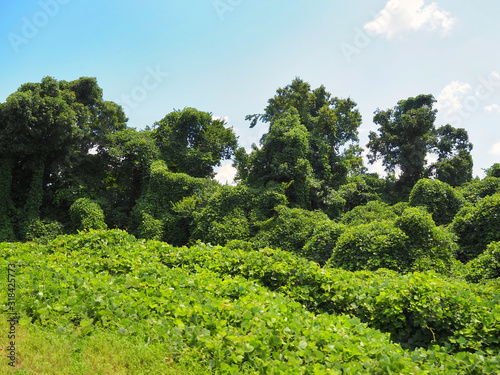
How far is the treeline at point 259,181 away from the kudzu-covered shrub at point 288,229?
0.14 ft

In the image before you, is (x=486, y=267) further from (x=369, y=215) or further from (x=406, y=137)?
(x=406, y=137)

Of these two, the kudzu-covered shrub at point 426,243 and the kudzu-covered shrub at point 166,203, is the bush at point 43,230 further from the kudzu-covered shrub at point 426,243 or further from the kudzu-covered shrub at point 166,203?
the kudzu-covered shrub at point 426,243

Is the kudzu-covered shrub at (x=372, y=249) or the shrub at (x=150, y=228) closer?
the kudzu-covered shrub at (x=372, y=249)

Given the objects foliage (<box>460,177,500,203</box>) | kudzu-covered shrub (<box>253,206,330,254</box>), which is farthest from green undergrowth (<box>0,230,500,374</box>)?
foliage (<box>460,177,500,203</box>)

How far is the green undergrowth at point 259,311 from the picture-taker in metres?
2.81

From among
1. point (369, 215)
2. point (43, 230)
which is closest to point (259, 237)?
point (369, 215)

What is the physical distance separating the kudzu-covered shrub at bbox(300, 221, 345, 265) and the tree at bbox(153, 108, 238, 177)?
31.6ft

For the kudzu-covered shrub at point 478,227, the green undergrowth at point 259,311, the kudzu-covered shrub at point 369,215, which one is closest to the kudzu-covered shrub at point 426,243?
the kudzu-covered shrub at point 478,227

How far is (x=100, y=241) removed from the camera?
21.7 feet

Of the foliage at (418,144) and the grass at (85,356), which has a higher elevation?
the foliage at (418,144)

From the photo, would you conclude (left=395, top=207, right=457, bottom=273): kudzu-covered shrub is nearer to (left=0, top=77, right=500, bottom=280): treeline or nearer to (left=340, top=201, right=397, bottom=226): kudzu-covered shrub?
(left=0, top=77, right=500, bottom=280): treeline

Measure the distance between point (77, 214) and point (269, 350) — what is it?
14.4 m

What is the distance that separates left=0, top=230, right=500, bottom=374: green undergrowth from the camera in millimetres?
2814

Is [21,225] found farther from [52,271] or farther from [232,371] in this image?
[232,371]
